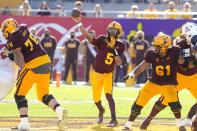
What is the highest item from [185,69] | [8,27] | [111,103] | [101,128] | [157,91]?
[8,27]

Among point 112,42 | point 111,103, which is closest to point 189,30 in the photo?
point 112,42

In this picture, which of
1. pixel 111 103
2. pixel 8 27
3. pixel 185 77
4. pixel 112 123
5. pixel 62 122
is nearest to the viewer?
pixel 62 122

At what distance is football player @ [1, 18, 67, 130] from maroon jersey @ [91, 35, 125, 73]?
57.6 inches

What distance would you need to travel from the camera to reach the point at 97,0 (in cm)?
2616

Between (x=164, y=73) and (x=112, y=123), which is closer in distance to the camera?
(x=164, y=73)

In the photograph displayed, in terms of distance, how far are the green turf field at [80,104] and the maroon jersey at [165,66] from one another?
7.61 feet

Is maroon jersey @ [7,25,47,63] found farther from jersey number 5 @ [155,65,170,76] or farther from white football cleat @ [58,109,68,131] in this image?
jersey number 5 @ [155,65,170,76]

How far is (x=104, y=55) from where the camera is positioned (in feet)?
34.3

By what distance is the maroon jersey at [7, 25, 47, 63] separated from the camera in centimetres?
888

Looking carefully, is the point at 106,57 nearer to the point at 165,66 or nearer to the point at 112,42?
the point at 112,42

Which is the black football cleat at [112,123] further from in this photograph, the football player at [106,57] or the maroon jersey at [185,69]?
the maroon jersey at [185,69]

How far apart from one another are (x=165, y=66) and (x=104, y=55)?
1765mm

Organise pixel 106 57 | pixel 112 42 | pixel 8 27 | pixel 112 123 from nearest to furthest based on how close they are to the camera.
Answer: pixel 8 27
pixel 112 123
pixel 112 42
pixel 106 57

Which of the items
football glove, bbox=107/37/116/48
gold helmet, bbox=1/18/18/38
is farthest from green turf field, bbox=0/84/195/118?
gold helmet, bbox=1/18/18/38
